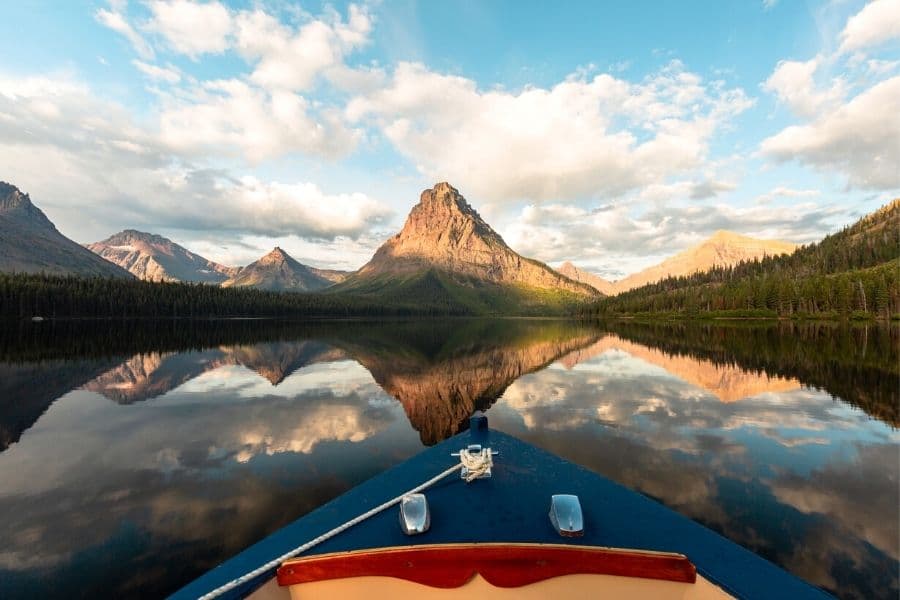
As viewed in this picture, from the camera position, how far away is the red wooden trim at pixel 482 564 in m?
7.50

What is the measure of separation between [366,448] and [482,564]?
52.4ft

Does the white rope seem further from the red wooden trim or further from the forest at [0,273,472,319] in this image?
the forest at [0,273,472,319]

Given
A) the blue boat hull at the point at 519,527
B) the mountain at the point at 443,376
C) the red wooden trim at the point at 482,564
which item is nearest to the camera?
the red wooden trim at the point at 482,564

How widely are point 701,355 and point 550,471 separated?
195 feet

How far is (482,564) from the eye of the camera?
24.8 ft

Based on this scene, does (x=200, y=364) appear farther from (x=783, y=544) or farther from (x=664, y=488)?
(x=783, y=544)

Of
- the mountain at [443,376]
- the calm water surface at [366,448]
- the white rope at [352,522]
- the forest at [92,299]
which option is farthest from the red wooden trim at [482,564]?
the forest at [92,299]

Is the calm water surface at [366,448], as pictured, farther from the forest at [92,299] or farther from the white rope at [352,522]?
the forest at [92,299]

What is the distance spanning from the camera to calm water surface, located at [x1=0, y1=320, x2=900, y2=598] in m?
12.1

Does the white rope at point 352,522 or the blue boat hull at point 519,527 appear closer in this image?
the white rope at point 352,522

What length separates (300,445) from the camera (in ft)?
73.8

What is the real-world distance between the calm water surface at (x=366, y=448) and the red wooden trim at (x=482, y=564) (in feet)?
20.1

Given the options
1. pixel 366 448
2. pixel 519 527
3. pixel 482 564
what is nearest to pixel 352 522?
pixel 482 564

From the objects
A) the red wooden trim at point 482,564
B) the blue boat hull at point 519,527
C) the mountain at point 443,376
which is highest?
the red wooden trim at point 482,564
